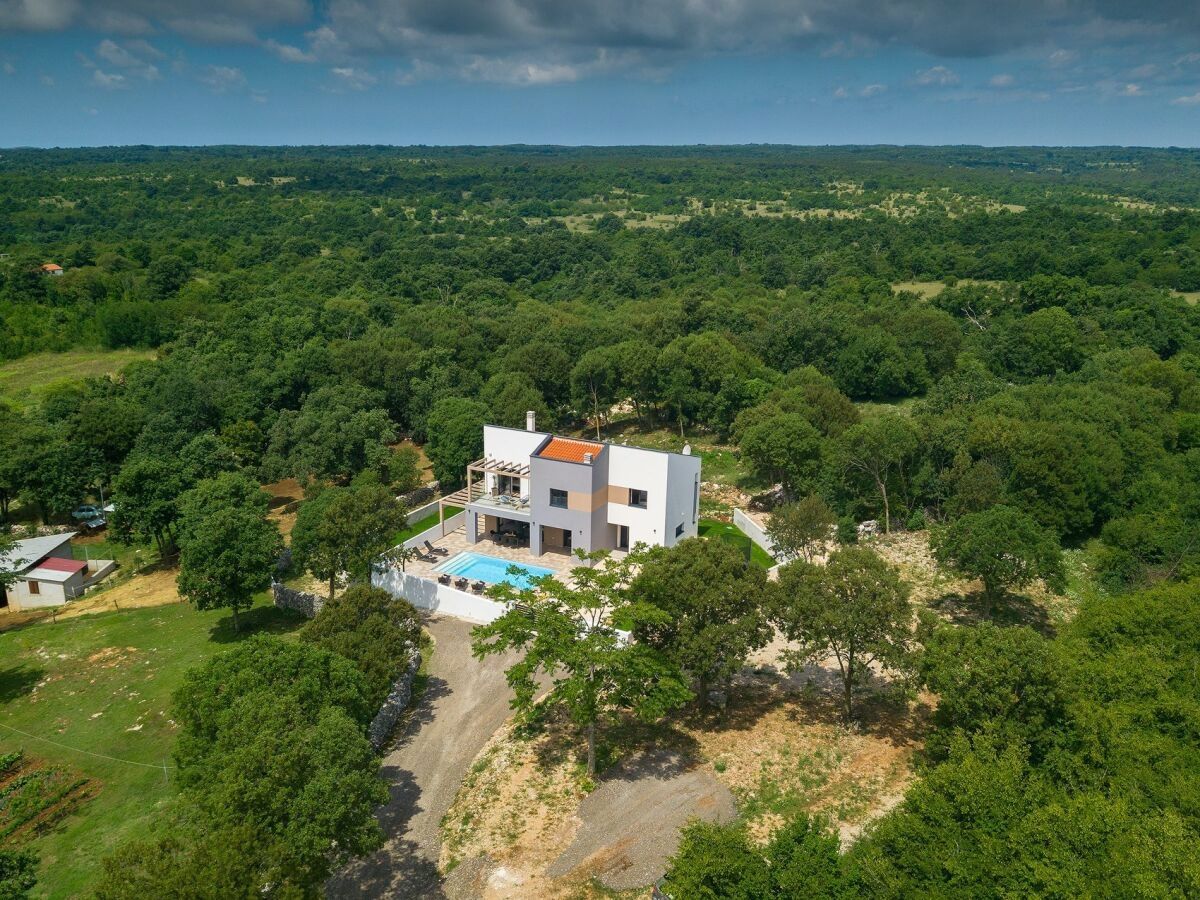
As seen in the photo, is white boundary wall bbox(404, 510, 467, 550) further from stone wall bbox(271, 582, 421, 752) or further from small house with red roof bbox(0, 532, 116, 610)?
small house with red roof bbox(0, 532, 116, 610)

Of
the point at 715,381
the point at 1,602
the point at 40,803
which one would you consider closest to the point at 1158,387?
the point at 715,381

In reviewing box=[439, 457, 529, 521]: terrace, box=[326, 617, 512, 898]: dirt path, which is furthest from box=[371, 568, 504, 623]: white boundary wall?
A: box=[439, 457, 529, 521]: terrace

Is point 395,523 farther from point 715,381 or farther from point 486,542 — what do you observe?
point 715,381

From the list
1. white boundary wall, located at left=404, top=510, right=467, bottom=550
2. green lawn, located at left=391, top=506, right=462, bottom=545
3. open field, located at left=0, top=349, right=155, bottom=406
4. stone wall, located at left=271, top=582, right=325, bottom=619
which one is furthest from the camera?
open field, located at left=0, top=349, right=155, bottom=406

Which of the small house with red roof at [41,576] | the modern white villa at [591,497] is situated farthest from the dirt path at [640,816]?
the small house with red roof at [41,576]

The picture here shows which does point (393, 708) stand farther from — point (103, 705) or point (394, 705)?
point (103, 705)

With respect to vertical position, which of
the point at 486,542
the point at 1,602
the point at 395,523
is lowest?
the point at 1,602
